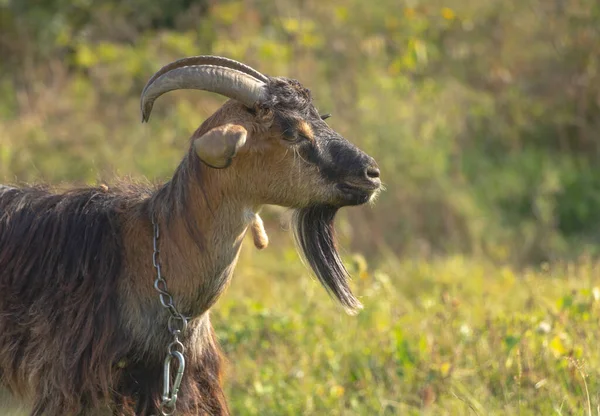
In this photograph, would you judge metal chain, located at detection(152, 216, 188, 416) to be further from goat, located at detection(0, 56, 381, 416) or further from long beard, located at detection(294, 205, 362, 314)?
long beard, located at detection(294, 205, 362, 314)

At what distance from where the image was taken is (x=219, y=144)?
371 cm

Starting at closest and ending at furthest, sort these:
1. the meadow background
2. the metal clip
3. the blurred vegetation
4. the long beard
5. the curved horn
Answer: the metal clip
the curved horn
the long beard
the meadow background
the blurred vegetation

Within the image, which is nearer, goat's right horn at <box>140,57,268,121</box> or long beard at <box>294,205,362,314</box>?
goat's right horn at <box>140,57,268,121</box>

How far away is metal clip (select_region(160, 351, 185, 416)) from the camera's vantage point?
385cm


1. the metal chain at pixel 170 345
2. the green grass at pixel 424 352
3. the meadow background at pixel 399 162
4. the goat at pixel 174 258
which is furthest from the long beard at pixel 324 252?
the meadow background at pixel 399 162

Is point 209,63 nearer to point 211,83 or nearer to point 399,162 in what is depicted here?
point 211,83

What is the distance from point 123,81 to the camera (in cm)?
1134

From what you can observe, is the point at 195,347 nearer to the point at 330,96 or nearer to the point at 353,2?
→ the point at 330,96

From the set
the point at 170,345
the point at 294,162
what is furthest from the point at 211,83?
the point at 170,345

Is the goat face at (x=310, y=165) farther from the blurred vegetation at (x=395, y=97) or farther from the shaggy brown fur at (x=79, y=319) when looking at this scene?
the blurred vegetation at (x=395, y=97)

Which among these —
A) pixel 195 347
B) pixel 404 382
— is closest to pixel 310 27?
pixel 404 382

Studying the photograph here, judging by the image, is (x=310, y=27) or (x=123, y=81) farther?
(x=123, y=81)

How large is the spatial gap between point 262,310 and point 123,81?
19.4 ft

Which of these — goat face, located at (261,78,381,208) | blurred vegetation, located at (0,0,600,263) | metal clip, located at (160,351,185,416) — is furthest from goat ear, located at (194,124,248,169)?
blurred vegetation, located at (0,0,600,263)
